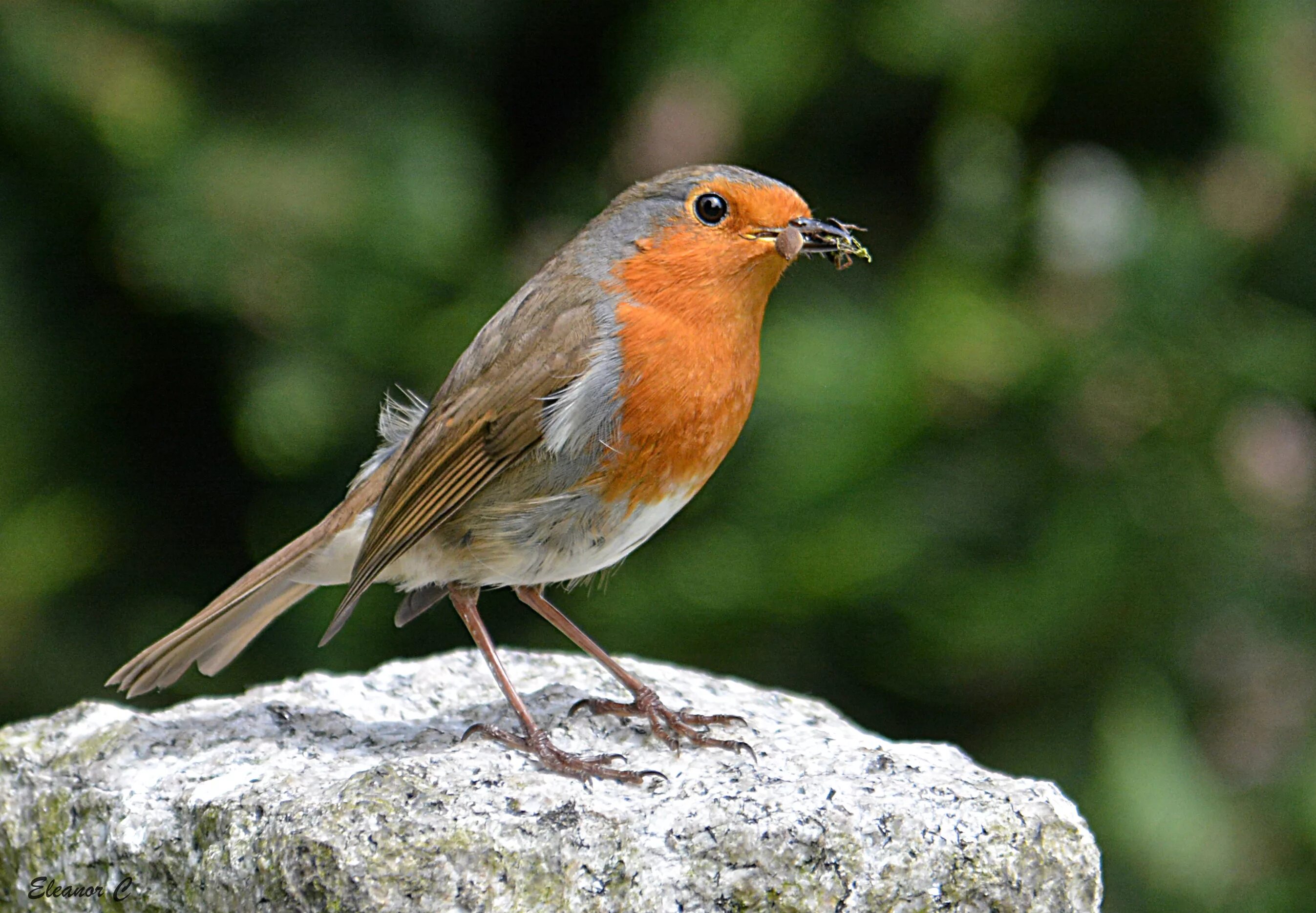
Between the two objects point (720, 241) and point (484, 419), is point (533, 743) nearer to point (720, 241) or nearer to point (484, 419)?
point (484, 419)

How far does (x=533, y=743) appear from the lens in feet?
9.21

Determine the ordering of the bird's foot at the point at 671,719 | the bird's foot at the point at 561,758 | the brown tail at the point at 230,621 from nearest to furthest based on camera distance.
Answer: the bird's foot at the point at 561,758
the bird's foot at the point at 671,719
the brown tail at the point at 230,621

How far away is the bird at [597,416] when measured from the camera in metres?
2.93

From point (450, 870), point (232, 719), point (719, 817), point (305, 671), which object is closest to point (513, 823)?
point (450, 870)

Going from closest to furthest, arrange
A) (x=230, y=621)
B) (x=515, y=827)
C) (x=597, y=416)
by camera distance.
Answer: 1. (x=515, y=827)
2. (x=597, y=416)
3. (x=230, y=621)

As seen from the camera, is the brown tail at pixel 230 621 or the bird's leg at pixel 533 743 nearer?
the bird's leg at pixel 533 743

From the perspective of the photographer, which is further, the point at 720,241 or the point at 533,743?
the point at 720,241

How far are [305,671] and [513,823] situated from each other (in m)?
2.19

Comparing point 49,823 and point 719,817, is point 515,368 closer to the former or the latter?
point 719,817

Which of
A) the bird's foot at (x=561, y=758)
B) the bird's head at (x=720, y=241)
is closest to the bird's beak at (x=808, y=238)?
the bird's head at (x=720, y=241)

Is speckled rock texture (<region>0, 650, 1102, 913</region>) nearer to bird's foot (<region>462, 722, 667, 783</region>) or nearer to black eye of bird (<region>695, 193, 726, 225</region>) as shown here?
bird's foot (<region>462, 722, 667, 783</region>)

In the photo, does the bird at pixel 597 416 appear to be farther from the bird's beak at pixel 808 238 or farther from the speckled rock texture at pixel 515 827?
the speckled rock texture at pixel 515 827

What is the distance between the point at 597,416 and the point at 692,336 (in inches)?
10.3

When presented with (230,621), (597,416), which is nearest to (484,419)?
(597,416)
